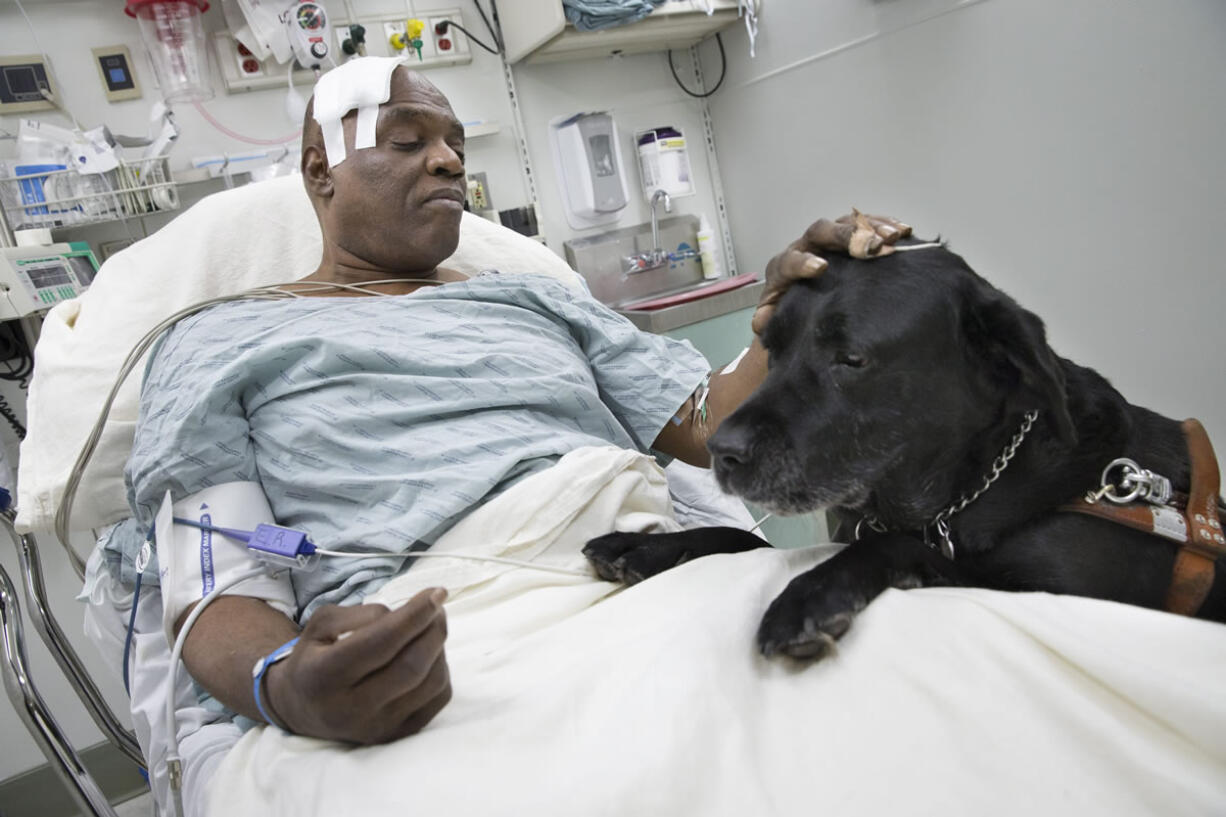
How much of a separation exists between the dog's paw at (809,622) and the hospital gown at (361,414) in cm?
41

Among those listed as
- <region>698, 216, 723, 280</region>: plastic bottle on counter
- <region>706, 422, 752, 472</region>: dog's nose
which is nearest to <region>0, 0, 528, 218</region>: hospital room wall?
<region>698, 216, 723, 280</region>: plastic bottle on counter

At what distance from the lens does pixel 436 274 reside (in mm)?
1404

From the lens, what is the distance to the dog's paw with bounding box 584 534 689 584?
2.85ft

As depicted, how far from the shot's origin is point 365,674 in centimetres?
58

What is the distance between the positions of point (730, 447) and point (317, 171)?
974 millimetres

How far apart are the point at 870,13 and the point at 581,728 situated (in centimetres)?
208

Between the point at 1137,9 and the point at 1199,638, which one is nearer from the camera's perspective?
the point at 1199,638

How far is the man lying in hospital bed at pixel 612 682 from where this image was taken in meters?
0.53

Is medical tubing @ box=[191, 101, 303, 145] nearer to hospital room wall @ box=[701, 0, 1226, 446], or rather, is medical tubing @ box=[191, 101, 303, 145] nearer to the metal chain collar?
hospital room wall @ box=[701, 0, 1226, 446]

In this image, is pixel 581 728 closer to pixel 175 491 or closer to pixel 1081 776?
pixel 1081 776

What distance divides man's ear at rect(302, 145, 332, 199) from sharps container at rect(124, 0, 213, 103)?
3.03 ft

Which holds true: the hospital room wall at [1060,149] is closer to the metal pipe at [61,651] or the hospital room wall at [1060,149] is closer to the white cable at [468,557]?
the white cable at [468,557]

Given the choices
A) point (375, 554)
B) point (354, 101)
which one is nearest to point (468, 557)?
point (375, 554)

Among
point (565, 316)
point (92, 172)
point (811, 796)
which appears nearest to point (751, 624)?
point (811, 796)
